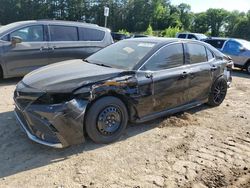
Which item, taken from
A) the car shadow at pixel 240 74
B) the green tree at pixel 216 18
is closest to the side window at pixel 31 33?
the car shadow at pixel 240 74

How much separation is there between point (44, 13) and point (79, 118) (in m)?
70.0

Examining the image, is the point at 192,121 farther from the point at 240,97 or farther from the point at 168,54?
the point at 240,97

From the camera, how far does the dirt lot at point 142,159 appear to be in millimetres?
3668

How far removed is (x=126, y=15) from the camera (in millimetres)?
78875

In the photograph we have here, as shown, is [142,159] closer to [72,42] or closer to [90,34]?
[72,42]

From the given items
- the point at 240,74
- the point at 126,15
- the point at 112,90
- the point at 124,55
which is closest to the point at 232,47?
the point at 240,74

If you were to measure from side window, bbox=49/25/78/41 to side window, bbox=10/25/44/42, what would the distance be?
305 mm

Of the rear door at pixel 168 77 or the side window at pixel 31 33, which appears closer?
the rear door at pixel 168 77

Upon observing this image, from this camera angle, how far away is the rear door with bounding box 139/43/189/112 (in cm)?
508

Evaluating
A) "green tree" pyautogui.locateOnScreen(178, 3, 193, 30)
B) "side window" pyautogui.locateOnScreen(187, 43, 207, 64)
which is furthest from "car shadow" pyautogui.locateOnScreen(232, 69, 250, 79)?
"green tree" pyautogui.locateOnScreen(178, 3, 193, 30)

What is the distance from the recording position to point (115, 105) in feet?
14.9

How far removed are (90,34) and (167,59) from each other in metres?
4.23

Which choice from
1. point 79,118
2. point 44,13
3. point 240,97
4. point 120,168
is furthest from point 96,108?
point 44,13

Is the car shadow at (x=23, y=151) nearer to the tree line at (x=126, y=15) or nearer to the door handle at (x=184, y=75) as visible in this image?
the door handle at (x=184, y=75)
